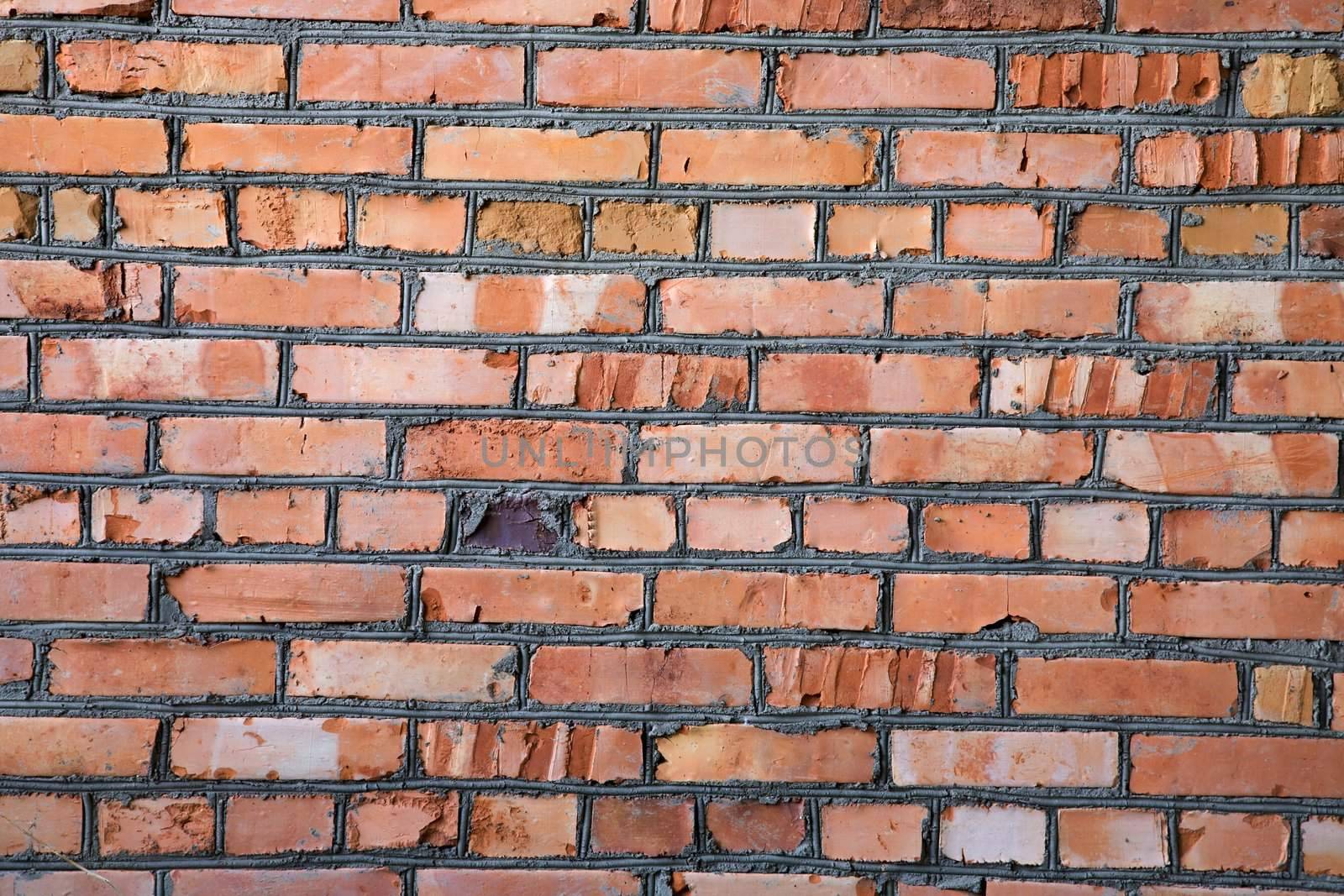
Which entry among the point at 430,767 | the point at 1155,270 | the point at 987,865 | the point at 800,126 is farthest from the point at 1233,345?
the point at 430,767

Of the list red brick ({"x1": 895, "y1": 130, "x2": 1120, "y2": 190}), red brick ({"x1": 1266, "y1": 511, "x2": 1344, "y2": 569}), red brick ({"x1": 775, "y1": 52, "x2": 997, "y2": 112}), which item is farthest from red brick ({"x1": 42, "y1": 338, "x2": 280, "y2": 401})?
red brick ({"x1": 1266, "y1": 511, "x2": 1344, "y2": 569})

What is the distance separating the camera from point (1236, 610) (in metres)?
0.90

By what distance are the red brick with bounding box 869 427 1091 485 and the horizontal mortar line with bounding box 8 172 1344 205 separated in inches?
10.5

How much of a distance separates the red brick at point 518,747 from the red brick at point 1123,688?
49 centimetres

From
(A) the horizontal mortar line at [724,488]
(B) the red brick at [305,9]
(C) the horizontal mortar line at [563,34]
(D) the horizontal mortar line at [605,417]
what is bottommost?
(A) the horizontal mortar line at [724,488]

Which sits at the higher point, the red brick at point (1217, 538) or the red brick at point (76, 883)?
the red brick at point (1217, 538)

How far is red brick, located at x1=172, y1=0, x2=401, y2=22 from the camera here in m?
0.90

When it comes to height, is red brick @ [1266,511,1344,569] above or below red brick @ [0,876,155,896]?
above

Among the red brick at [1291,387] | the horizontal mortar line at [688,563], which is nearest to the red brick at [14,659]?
the horizontal mortar line at [688,563]

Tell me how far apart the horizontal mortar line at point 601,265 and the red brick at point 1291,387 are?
14 centimetres

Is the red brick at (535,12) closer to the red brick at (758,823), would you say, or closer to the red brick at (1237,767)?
the red brick at (758,823)

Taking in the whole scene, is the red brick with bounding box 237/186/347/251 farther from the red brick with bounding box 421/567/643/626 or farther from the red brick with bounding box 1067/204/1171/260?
the red brick with bounding box 1067/204/1171/260

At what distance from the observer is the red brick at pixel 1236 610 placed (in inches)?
35.4

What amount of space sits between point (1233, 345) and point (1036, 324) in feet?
0.77
